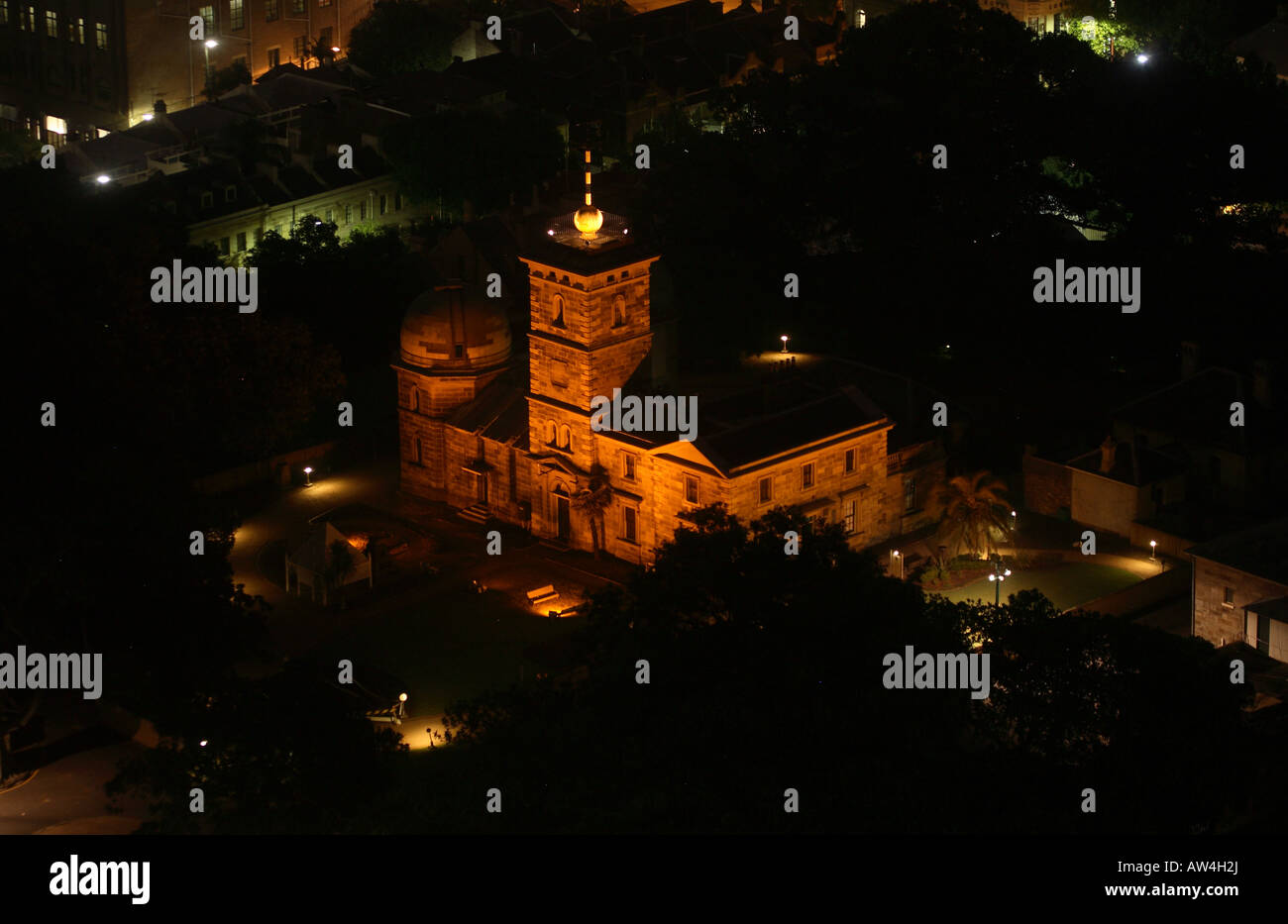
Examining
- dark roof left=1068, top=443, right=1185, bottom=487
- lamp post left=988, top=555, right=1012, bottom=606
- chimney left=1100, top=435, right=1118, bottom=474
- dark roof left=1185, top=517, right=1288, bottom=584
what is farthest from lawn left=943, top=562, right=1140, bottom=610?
dark roof left=1185, top=517, right=1288, bottom=584

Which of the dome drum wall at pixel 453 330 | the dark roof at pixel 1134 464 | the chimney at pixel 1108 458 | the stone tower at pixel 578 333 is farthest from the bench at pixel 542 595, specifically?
the chimney at pixel 1108 458

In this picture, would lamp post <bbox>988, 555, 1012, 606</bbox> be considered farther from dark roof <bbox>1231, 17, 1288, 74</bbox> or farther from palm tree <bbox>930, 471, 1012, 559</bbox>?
dark roof <bbox>1231, 17, 1288, 74</bbox>

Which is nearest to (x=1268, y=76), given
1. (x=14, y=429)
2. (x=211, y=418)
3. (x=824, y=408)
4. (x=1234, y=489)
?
(x=1234, y=489)

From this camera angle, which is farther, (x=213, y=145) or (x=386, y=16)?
(x=386, y=16)

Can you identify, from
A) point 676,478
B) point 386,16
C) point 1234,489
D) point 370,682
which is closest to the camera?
point 370,682

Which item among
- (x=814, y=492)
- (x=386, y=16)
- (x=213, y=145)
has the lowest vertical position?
(x=814, y=492)

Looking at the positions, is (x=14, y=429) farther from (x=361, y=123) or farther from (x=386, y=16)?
(x=386, y=16)
